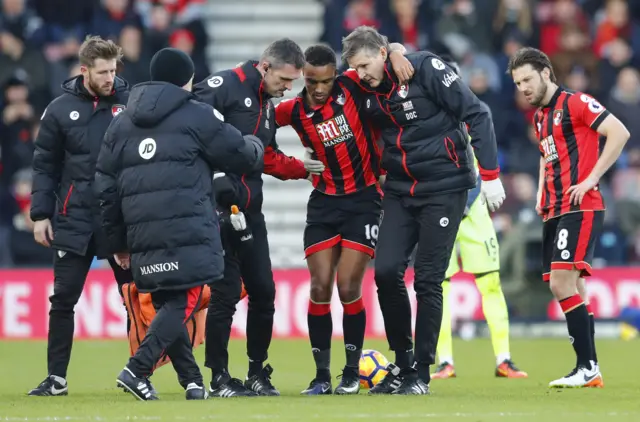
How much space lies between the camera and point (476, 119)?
898 cm

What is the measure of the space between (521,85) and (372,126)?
3.87ft

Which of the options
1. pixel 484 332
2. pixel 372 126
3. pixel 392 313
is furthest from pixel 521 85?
pixel 484 332

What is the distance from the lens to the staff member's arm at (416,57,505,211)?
352 inches

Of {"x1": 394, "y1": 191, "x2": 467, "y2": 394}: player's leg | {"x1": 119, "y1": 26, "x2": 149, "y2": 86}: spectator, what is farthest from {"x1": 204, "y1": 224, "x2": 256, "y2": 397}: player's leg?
{"x1": 119, "y1": 26, "x2": 149, "y2": 86}: spectator

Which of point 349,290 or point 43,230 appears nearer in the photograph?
point 349,290

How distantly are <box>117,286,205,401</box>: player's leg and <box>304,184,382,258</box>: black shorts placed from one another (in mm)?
1224

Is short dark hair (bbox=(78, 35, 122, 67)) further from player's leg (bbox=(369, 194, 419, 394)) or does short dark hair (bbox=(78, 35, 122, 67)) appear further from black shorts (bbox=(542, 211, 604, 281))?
black shorts (bbox=(542, 211, 604, 281))

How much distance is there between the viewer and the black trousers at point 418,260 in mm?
9008

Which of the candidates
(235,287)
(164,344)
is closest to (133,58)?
(235,287)

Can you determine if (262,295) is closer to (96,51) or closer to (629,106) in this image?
(96,51)

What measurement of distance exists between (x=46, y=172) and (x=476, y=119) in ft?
9.59

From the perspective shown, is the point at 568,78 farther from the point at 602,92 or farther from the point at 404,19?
the point at 404,19

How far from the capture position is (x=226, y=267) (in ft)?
29.9

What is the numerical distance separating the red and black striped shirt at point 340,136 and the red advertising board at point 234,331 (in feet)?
21.2
